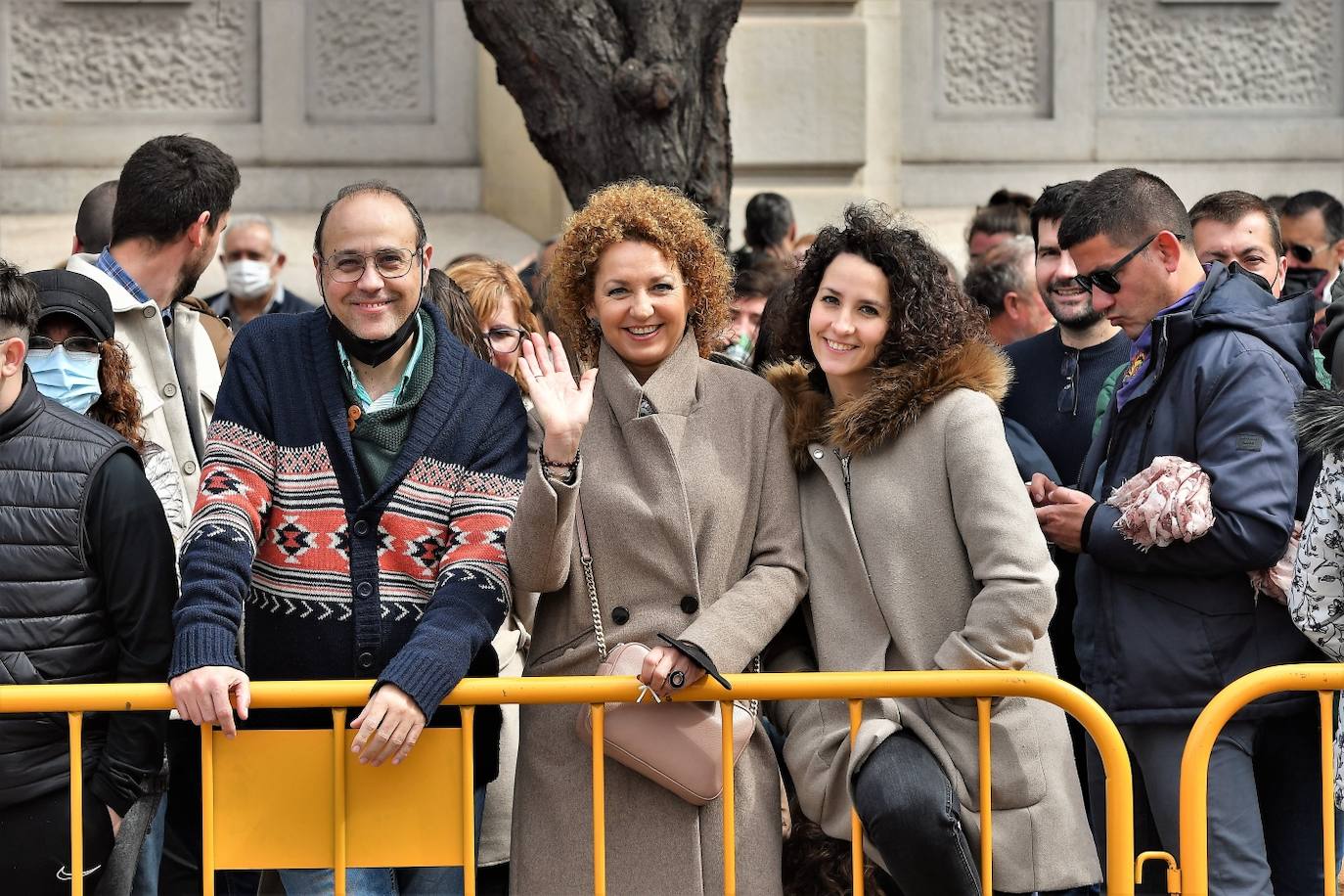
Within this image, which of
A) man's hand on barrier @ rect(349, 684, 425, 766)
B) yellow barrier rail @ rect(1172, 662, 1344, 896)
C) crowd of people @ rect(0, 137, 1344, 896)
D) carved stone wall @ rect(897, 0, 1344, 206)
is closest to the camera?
man's hand on barrier @ rect(349, 684, 425, 766)

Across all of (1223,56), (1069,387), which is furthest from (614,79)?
(1223,56)

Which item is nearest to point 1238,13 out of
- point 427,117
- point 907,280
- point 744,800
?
point 427,117

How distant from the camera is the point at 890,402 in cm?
367

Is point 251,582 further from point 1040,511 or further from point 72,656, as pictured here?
point 1040,511

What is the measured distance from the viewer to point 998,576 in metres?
3.49

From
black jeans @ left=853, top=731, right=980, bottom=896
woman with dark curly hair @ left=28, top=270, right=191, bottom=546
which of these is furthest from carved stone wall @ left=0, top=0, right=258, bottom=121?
black jeans @ left=853, top=731, right=980, bottom=896

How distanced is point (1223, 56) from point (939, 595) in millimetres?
7917

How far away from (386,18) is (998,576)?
7.52 meters

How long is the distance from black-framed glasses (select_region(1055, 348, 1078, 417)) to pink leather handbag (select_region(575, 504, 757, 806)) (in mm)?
1864

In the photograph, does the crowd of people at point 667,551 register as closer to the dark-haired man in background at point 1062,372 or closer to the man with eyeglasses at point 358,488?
the man with eyeglasses at point 358,488

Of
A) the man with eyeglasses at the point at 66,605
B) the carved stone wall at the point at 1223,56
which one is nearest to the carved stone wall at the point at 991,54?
the carved stone wall at the point at 1223,56

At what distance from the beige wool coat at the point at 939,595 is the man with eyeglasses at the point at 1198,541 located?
45 centimetres

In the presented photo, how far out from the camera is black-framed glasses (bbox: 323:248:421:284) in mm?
3594

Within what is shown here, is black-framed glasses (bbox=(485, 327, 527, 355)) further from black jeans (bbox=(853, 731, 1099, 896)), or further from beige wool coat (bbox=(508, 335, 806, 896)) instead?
black jeans (bbox=(853, 731, 1099, 896))
